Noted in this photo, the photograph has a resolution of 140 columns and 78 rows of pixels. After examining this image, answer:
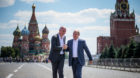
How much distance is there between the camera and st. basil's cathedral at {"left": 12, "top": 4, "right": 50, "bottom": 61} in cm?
13825

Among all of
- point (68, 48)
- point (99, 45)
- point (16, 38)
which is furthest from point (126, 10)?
point (68, 48)

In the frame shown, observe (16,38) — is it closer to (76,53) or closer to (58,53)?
(58,53)

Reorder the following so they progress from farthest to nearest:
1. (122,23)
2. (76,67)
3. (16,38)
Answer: (16,38), (122,23), (76,67)

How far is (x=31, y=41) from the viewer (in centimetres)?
14475

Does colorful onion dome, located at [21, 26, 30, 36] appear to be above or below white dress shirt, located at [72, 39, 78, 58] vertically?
above

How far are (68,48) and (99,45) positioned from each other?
13102 cm

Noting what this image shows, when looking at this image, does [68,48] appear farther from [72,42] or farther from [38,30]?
[38,30]

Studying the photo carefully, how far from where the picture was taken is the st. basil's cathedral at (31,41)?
454ft

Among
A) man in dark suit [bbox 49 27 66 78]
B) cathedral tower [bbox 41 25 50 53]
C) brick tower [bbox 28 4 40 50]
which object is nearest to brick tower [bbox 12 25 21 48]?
brick tower [bbox 28 4 40 50]

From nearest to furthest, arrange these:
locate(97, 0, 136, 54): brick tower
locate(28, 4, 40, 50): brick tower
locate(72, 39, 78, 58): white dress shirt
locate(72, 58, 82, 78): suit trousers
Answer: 1. locate(72, 58, 82, 78): suit trousers
2. locate(72, 39, 78, 58): white dress shirt
3. locate(97, 0, 136, 54): brick tower
4. locate(28, 4, 40, 50): brick tower

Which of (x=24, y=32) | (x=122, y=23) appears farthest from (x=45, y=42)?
(x=122, y=23)

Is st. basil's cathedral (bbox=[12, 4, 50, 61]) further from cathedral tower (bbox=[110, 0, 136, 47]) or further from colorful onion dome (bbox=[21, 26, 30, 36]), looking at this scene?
cathedral tower (bbox=[110, 0, 136, 47])

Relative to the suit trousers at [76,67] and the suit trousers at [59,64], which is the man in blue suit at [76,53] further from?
the suit trousers at [59,64]

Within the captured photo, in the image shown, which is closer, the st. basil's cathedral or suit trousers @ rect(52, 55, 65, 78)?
suit trousers @ rect(52, 55, 65, 78)
